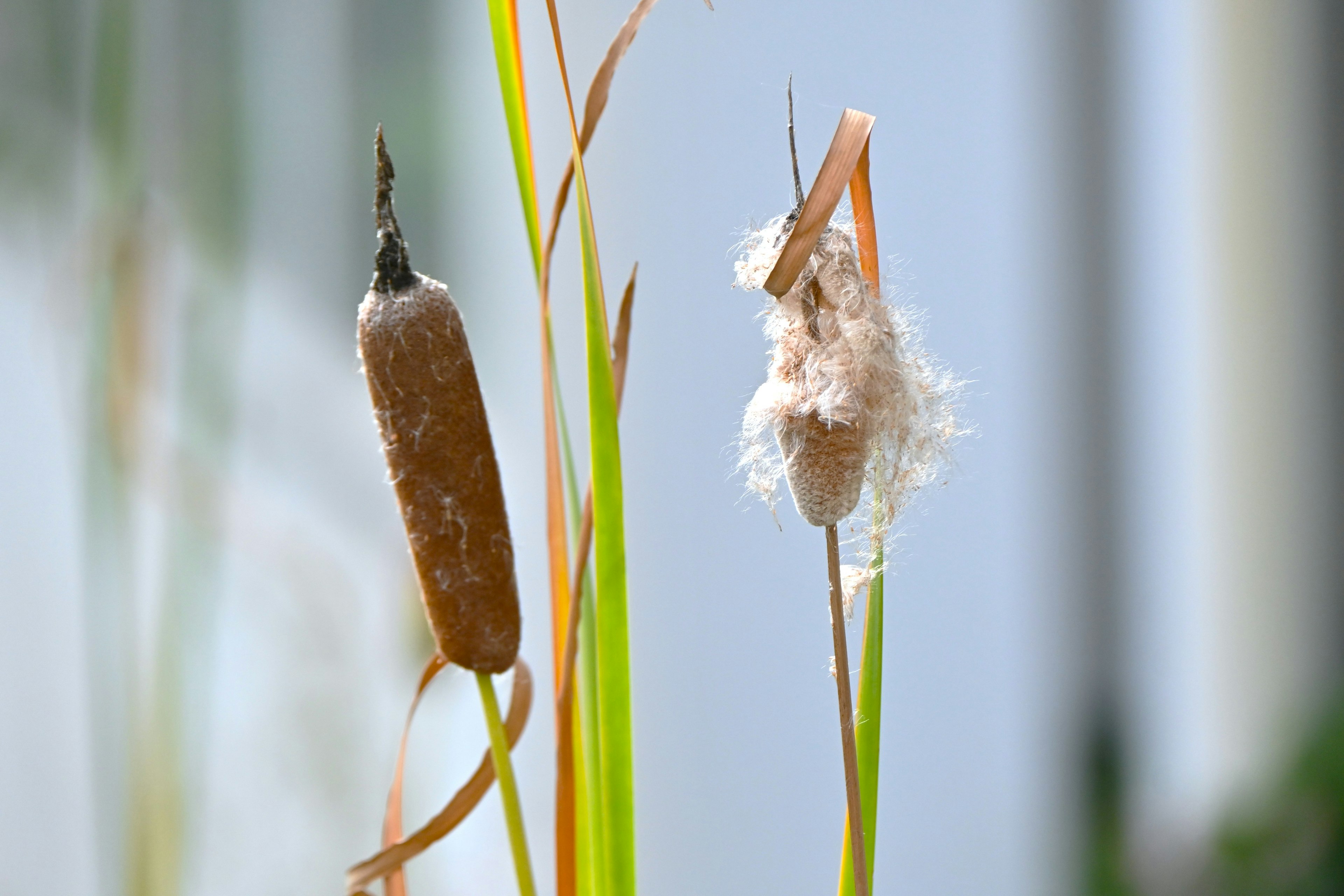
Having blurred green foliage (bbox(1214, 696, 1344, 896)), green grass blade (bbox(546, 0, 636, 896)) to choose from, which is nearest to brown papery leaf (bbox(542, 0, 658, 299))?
green grass blade (bbox(546, 0, 636, 896))

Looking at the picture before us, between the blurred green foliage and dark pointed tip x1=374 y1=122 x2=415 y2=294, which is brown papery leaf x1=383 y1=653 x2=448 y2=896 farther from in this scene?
the blurred green foliage

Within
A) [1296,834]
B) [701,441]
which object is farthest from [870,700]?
[1296,834]

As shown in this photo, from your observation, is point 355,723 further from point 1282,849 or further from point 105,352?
point 1282,849

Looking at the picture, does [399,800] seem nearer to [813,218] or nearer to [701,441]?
[813,218]

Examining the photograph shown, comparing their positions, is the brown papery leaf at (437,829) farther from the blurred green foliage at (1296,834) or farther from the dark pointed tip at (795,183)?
the blurred green foliage at (1296,834)

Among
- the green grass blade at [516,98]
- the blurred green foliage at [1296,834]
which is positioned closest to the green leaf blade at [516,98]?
the green grass blade at [516,98]

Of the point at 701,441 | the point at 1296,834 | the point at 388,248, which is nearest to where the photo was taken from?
the point at 388,248

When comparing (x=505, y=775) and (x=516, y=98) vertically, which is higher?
(x=516, y=98)
